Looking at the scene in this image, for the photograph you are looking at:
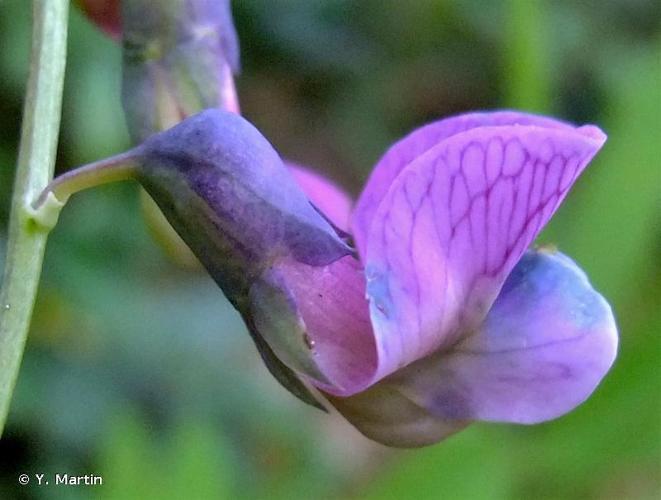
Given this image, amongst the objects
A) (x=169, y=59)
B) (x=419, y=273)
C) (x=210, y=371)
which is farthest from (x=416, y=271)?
(x=210, y=371)

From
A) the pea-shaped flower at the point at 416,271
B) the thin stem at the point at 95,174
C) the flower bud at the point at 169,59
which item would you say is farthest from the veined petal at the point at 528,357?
the flower bud at the point at 169,59

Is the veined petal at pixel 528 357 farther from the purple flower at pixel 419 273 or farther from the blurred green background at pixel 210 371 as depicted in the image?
the blurred green background at pixel 210 371

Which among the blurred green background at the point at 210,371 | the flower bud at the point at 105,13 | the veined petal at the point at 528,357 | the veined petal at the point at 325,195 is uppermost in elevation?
the flower bud at the point at 105,13

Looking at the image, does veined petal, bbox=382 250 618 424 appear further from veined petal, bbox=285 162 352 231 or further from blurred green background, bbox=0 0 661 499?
blurred green background, bbox=0 0 661 499

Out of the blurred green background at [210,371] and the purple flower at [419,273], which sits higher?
the purple flower at [419,273]

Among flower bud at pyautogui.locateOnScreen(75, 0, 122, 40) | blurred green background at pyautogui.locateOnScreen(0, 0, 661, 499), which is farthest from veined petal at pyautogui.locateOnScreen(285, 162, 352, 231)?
blurred green background at pyautogui.locateOnScreen(0, 0, 661, 499)

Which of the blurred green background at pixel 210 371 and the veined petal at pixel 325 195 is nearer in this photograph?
the veined petal at pixel 325 195

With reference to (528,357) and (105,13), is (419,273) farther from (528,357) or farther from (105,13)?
(105,13)
